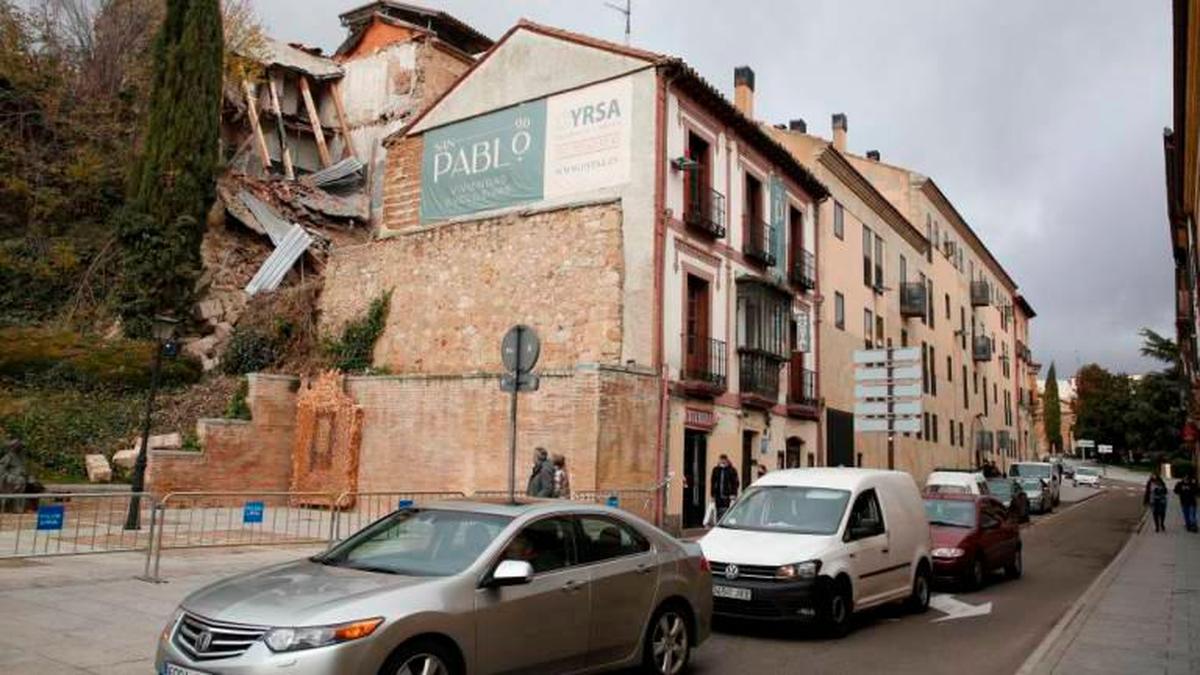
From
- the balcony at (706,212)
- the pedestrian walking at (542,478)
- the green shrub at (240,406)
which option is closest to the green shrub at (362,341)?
the green shrub at (240,406)

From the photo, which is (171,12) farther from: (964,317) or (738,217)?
(964,317)

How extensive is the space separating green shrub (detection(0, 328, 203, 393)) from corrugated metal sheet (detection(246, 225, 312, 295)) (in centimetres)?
451

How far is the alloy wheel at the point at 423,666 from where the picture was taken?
539 centimetres

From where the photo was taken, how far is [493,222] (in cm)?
2217

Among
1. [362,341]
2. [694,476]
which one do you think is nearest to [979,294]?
[694,476]

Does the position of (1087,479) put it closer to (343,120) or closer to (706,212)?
(706,212)

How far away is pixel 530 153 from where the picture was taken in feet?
73.5

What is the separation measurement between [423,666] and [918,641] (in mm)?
6120

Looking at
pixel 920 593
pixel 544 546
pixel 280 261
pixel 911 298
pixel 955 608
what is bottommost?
pixel 955 608

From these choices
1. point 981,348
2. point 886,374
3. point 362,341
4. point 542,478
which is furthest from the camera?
point 981,348

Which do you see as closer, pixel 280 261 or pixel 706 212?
pixel 706 212

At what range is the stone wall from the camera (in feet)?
62.7

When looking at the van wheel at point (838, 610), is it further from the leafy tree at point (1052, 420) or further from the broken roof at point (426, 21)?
the leafy tree at point (1052, 420)

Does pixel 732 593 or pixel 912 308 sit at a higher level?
pixel 912 308
